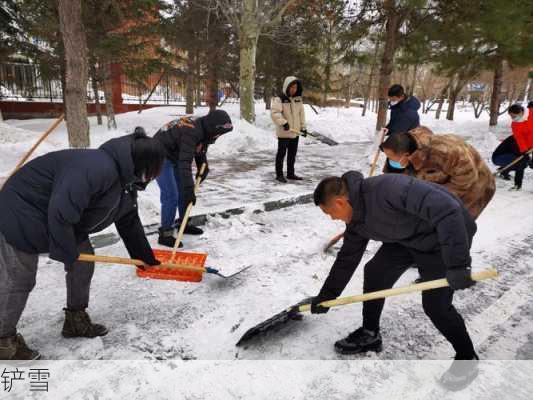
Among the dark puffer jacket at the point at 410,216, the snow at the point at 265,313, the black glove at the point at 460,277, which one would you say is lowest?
the snow at the point at 265,313

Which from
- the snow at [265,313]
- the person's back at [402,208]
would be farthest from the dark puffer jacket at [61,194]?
the person's back at [402,208]

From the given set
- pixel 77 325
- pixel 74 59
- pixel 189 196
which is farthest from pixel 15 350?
pixel 74 59

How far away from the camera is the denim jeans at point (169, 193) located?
3.87m

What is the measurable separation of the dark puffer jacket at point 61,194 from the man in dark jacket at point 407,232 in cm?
110

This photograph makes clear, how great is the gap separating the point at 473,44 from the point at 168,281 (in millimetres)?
15601

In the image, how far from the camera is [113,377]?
2129 mm

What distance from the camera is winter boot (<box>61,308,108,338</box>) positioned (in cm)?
244

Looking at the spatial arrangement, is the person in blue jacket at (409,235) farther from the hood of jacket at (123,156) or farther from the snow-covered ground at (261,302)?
the hood of jacket at (123,156)

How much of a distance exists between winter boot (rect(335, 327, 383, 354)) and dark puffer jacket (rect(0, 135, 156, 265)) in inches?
65.1

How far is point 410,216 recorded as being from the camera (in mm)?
1923

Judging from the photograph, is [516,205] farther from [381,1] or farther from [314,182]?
[381,1]

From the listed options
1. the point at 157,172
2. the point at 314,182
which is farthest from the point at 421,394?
the point at 314,182

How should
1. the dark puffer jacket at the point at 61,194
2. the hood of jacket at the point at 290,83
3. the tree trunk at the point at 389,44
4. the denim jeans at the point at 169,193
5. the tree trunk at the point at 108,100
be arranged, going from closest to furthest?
1. the dark puffer jacket at the point at 61,194
2. the denim jeans at the point at 169,193
3. the hood of jacket at the point at 290,83
4. the tree trunk at the point at 389,44
5. the tree trunk at the point at 108,100

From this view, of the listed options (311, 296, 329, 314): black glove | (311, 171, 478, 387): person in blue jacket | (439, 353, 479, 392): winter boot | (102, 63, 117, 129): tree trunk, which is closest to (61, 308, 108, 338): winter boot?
(311, 296, 329, 314): black glove
